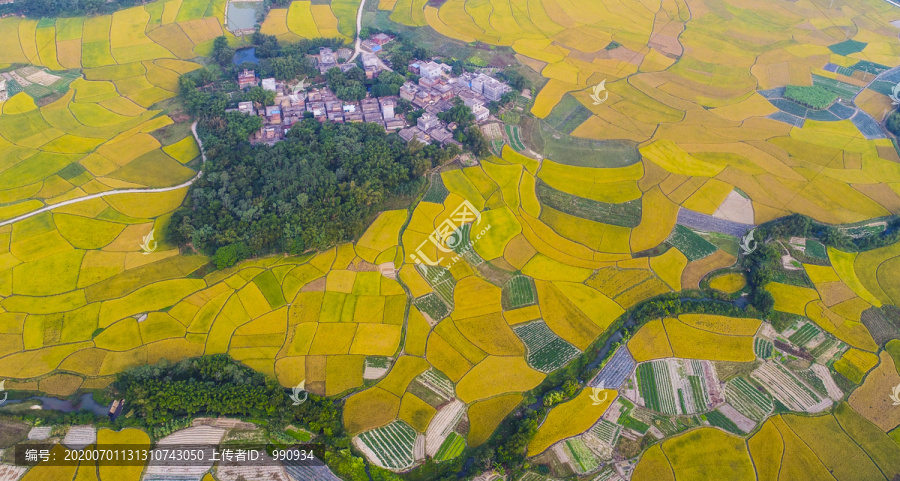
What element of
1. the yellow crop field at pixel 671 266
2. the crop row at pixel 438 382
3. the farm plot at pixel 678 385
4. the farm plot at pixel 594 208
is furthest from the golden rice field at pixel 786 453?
the farm plot at pixel 594 208

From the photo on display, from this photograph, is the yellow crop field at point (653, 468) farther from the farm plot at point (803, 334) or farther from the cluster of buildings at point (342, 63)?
the cluster of buildings at point (342, 63)

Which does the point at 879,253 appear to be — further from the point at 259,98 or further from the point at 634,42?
the point at 259,98

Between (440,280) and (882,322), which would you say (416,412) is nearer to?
(440,280)

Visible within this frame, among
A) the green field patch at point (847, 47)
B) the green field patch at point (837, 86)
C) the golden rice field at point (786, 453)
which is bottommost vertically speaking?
the golden rice field at point (786, 453)

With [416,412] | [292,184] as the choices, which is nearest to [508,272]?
[416,412]

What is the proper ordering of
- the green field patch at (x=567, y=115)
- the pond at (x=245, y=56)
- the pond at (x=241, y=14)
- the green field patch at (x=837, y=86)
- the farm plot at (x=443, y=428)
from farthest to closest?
1. the pond at (x=241, y=14)
2. the pond at (x=245, y=56)
3. the green field patch at (x=837, y=86)
4. the green field patch at (x=567, y=115)
5. the farm plot at (x=443, y=428)

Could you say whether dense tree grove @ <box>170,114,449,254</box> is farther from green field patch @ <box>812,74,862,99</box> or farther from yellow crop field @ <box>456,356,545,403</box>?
green field patch @ <box>812,74,862,99</box>
